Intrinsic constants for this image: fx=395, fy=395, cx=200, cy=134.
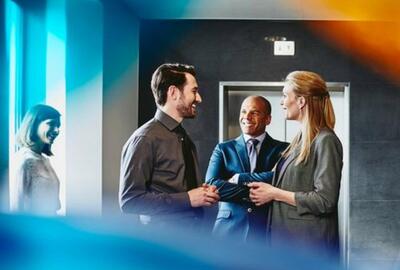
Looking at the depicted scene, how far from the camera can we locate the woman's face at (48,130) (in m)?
0.65

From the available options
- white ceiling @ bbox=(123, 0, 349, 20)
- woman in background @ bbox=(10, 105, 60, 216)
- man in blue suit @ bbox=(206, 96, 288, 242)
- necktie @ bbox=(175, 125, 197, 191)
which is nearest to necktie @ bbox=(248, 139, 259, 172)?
man in blue suit @ bbox=(206, 96, 288, 242)

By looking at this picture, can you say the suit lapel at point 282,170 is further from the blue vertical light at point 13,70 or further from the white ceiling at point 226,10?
the blue vertical light at point 13,70

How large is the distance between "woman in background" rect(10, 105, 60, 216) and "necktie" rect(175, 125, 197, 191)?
21cm

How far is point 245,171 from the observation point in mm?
688

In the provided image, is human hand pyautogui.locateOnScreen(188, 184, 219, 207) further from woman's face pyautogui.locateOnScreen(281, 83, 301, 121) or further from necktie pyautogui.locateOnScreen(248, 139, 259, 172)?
woman's face pyautogui.locateOnScreen(281, 83, 301, 121)

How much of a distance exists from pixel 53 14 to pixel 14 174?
0.27m

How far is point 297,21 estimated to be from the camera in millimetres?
677

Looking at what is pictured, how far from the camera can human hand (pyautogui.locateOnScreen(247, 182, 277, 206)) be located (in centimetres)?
67

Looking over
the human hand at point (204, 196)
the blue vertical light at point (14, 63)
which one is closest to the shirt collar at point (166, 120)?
the human hand at point (204, 196)

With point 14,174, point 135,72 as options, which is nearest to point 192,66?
point 135,72

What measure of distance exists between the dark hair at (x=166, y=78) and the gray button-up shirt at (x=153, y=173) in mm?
30

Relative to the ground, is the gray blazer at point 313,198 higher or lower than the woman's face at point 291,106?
lower

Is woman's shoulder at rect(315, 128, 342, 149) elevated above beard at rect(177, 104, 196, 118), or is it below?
below

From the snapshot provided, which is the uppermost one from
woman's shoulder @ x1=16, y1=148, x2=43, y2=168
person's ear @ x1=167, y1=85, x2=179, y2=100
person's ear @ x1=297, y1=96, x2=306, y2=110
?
person's ear @ x1=167, y1=85, x2=179, y2=100
